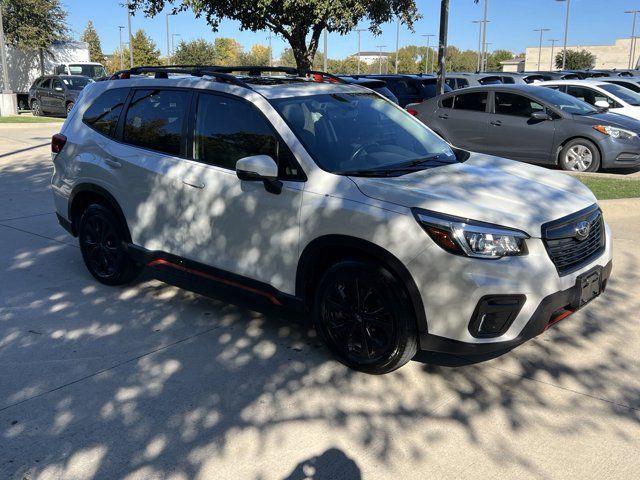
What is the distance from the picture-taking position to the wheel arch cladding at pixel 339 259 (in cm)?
358

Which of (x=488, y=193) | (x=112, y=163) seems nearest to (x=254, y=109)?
(x=112, y=163)

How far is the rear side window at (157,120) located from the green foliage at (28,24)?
104 feet

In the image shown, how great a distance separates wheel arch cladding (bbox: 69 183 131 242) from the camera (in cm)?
524

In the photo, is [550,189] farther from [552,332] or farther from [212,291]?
[212,291]

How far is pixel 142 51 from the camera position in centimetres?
6650

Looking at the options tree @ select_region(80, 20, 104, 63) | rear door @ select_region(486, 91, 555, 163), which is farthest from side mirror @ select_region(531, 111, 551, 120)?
tree @ select_region(80, 20, 104, 63)

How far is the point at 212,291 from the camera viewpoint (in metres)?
4.65

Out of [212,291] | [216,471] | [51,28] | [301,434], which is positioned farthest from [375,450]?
[51,28]

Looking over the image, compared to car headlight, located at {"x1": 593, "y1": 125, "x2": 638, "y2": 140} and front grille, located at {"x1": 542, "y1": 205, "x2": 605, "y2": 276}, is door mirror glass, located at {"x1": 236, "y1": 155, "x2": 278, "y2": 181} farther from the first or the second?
car headlight, located at {"x1": 593, "y1": 125, "x2": 638, "y2": 140}

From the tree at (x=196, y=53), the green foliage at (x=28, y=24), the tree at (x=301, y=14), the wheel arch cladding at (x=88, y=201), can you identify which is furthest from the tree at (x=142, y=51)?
the wheel arch cladding at (x=88, y=201)

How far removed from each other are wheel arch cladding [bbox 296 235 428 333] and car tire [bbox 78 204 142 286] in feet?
6.36

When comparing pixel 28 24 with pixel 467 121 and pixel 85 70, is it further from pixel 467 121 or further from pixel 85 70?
pixel 467 121

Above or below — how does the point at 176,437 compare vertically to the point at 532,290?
below

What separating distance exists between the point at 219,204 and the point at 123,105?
1559mm
